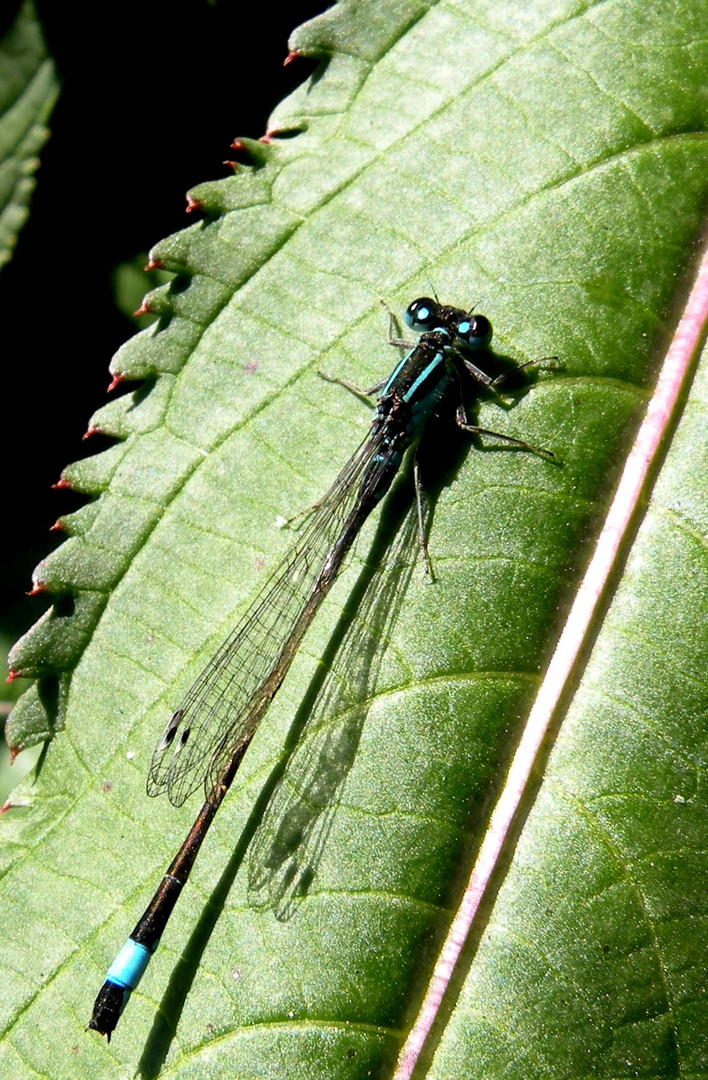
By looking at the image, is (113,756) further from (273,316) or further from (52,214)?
(52,214)

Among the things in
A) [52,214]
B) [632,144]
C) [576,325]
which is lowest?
[576,325]

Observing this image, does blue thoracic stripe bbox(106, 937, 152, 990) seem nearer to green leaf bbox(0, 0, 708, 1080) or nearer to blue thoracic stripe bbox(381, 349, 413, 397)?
green leaf bbox(0, 0, 708, 1080)

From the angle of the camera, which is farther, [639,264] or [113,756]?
[113,756]

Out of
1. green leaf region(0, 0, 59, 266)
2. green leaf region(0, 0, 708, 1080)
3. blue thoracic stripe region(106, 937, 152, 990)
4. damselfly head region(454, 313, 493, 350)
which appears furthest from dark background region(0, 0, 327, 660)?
blue thoracic stripe region(106, 937, 152, 990)

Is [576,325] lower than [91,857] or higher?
higher

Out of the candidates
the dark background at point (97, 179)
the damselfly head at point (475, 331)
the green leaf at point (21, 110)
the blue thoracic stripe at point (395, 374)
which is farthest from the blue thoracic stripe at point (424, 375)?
the green leaf at point (21, 110)

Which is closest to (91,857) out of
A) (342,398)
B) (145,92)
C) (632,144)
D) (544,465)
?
(342,398)

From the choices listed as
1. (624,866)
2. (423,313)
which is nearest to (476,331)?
(423,313)

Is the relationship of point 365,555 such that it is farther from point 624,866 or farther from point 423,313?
point 624,866

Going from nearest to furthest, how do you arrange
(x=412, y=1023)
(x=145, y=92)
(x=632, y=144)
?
(x=412, y=1023) < (x=632, y=144) < (x=145, y=92)
